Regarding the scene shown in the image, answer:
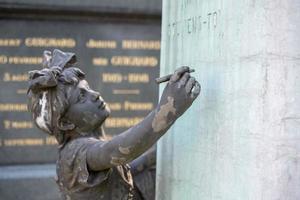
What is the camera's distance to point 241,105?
144cm

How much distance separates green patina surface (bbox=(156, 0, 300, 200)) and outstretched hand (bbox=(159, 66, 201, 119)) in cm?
8

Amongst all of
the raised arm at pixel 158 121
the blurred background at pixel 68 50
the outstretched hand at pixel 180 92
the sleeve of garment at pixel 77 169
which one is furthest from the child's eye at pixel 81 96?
the blurred background at pixel 68 50

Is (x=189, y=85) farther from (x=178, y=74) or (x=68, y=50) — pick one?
(x=68, y=50)

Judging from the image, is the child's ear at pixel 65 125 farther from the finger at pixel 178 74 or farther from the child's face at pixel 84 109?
the finger at pixel 178 74

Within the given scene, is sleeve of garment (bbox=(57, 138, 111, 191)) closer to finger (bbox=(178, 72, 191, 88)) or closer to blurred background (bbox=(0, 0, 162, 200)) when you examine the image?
finger (bbox=(178, 72, 191, 88))

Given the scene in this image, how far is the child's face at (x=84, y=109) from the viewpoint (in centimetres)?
182

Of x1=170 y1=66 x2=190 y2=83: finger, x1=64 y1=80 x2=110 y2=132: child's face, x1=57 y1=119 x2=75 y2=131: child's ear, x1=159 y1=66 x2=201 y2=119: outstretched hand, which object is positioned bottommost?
x1=57 y1=119 x2=75 y2=131: child's ear

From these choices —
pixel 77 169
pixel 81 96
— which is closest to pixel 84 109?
pixel 81 96

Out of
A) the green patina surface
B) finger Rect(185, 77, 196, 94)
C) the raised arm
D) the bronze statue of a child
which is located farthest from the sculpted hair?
finger Rect(185, 77, 196, 94)

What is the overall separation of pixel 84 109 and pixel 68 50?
252cm

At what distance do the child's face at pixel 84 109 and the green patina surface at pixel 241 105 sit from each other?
9.9 inches

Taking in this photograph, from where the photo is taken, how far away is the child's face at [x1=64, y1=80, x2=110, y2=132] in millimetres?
1821

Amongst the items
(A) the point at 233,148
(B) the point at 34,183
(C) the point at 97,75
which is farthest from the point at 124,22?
(A) the point at 233,148

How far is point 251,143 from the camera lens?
4.60ft
